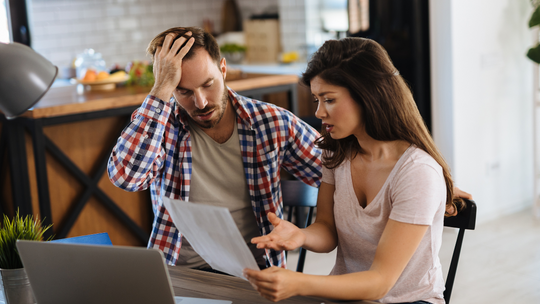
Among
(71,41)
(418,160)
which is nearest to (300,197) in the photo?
(418,160)

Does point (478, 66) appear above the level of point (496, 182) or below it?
above

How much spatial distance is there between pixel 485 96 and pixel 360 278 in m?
2.82

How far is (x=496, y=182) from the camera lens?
3.75 meters

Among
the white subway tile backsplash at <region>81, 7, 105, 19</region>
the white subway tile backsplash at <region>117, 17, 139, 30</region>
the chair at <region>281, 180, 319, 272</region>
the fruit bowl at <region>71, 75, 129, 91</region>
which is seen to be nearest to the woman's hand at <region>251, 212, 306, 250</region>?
the chair at <region>281, 180, 319, 272</region>

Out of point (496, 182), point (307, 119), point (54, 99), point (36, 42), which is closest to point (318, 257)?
point (307, 119)

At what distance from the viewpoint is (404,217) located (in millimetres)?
1184

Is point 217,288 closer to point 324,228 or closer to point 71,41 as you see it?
point 324,228

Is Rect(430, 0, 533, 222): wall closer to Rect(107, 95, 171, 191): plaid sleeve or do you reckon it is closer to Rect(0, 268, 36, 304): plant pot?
Rect(107, 95, 171, 191): plaid sleeve

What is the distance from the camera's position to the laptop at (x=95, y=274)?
3.09 ft

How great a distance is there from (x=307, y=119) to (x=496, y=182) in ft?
4.53

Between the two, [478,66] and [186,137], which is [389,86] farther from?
[478,66]

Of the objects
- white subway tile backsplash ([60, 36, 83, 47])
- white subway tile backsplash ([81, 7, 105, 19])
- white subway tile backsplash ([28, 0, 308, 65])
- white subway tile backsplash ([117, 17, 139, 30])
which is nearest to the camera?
white subway tile backsplash ([28, 0, 308, 65])

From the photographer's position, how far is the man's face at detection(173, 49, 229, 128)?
5.21ft

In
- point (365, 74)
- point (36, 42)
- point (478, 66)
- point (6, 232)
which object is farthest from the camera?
point (36, 42)
